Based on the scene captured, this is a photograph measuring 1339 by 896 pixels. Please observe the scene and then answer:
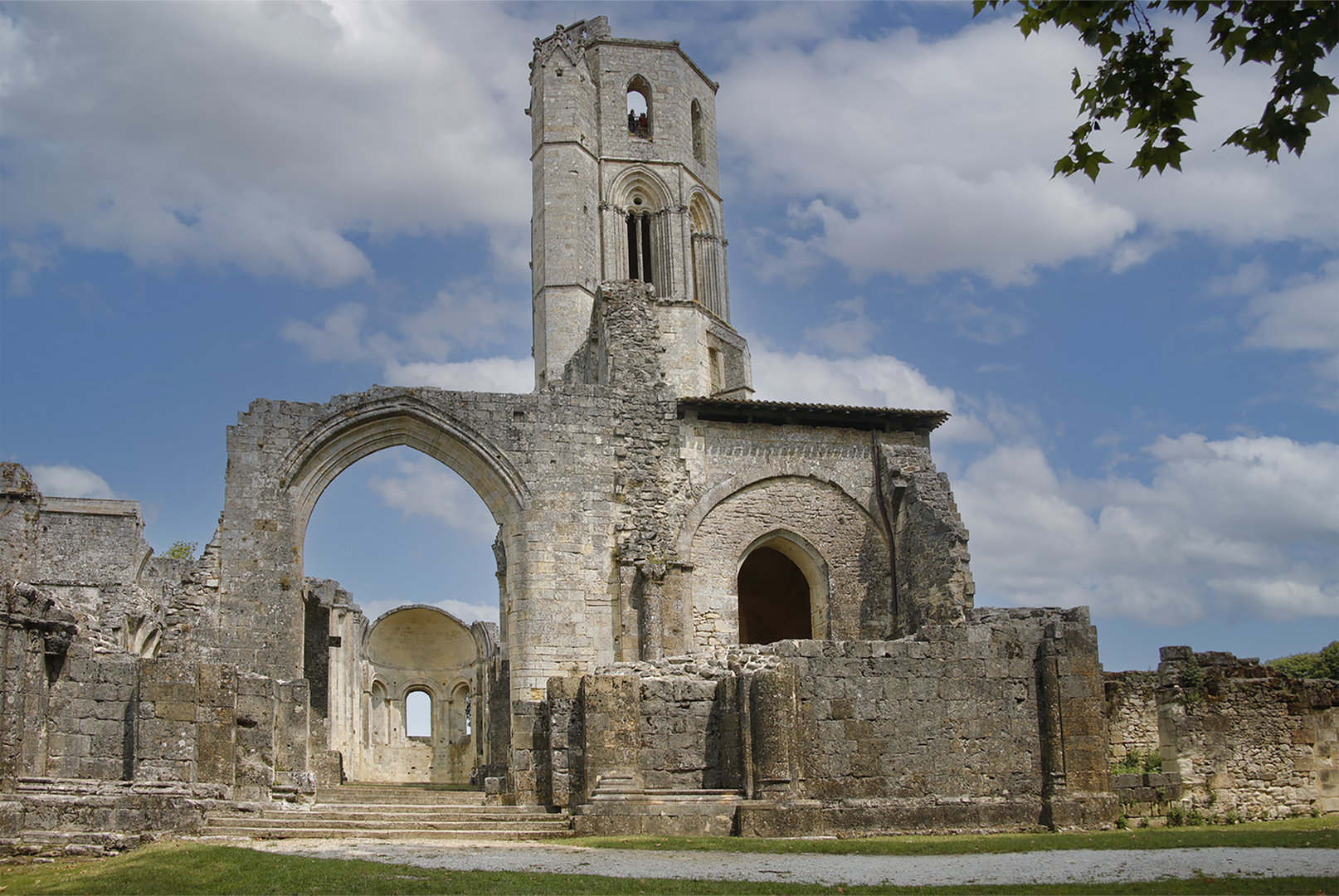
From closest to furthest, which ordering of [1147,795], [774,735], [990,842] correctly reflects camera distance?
[990,842], [774,735], [1147,795]

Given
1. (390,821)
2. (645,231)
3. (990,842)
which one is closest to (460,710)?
(645,231)

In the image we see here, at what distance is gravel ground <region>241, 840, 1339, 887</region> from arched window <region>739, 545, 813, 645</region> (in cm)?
1621

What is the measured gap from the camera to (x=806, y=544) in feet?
72.6

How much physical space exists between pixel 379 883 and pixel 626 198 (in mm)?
34285

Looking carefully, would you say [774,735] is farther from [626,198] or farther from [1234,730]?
[626,198]

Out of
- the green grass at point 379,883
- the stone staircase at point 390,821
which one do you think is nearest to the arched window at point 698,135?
the stone staircase at point 390,821

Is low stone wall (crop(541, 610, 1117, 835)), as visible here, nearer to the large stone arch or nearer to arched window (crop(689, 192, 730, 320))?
the large stone arch

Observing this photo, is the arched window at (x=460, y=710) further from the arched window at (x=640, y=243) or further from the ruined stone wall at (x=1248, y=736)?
the ruined stone wall at (x=1248, y=736)

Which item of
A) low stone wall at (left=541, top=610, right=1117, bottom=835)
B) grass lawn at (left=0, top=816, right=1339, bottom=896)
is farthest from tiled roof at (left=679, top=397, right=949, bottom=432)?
grass lawn at (left=0, top=816, right=1339, bottom=896)

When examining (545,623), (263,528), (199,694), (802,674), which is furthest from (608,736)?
(263,528)

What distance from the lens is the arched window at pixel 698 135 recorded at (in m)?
43.3

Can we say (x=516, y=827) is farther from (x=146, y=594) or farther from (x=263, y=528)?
(x=146, y=594)

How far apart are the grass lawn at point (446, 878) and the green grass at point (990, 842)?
0.08 feet

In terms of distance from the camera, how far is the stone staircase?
12375mm
